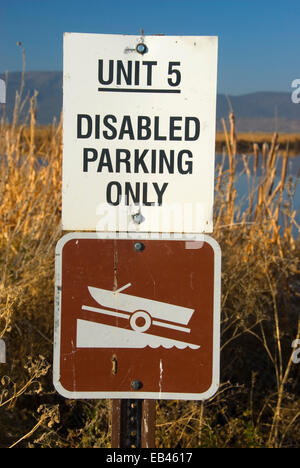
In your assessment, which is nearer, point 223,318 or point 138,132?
point 138,132

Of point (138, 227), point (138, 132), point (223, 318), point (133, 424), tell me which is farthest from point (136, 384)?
point (223, 318)

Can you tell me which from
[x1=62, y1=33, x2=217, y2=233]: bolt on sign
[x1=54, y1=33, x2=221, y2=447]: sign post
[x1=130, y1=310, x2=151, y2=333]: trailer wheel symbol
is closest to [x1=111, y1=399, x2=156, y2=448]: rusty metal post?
[x1=54, y1=33, x2=221, y2=447]: sign post

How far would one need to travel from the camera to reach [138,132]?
180 centimetres

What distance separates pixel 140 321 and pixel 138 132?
0.59 m

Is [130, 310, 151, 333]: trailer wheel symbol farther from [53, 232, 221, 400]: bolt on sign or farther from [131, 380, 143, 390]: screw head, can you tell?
[131, 380, 143, 390]: screw head

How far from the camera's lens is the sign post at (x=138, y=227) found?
5.87 ft

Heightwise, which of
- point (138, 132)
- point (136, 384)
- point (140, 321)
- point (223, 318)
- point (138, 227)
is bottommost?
point (223, 318)

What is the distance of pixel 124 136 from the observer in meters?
1.80

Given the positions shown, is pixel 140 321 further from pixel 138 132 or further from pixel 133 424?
pixel 138 132

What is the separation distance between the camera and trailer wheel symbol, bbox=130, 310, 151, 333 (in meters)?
1.81

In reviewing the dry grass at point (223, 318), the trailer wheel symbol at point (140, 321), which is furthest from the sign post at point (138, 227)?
the dry grass at point (223, 318)

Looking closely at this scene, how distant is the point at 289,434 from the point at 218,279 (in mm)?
1614
